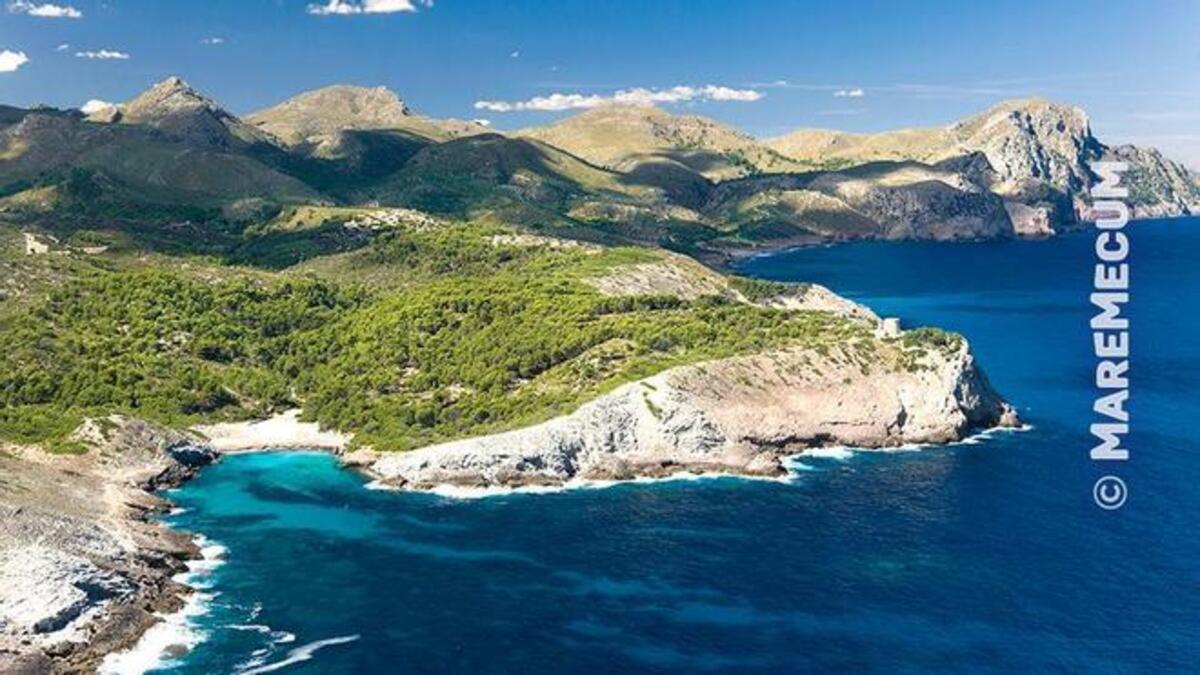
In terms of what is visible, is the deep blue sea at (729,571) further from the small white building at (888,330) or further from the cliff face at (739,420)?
the small white building at (888,330)

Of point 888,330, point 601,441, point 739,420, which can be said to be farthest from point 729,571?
point 888,330

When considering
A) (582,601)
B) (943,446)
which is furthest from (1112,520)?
(582,601)

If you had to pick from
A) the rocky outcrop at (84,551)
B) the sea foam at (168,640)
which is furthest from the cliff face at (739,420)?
the sea foam at (168,640)

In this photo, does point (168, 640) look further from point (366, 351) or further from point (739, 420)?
point (366, 351)

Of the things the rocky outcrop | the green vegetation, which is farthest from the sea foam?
the green vegetation

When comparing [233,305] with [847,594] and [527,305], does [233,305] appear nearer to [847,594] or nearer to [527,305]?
[527,305]

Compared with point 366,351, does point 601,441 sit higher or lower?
lower
